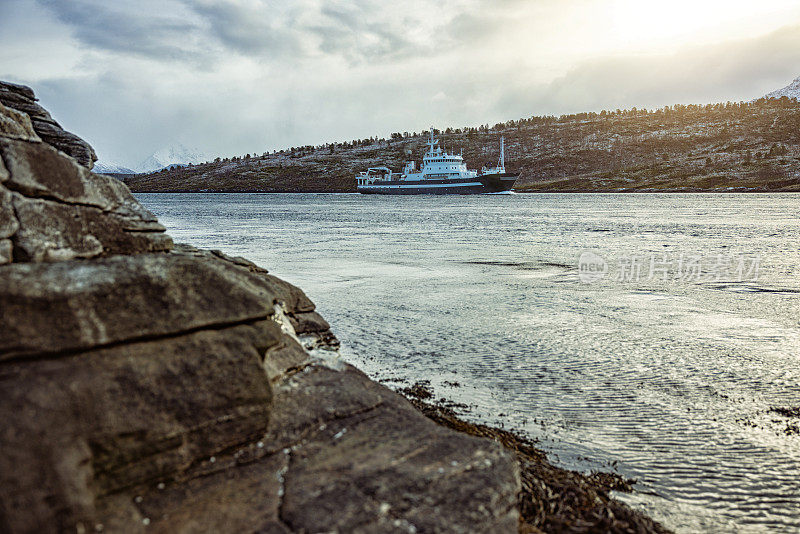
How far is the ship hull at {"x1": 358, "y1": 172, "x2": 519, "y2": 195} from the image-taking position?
112938mm

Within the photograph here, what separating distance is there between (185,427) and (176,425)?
65 millimetres

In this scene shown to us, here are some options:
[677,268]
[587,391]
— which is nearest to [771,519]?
[587,391]

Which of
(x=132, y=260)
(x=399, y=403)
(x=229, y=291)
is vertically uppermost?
(x=132, y=260)

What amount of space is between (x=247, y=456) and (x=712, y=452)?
17.0ft

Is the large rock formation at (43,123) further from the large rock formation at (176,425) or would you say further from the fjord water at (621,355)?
the fjord water at (621,355)

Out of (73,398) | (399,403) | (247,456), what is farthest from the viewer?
(399,403)

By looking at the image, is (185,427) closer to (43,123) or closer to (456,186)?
(43,123)

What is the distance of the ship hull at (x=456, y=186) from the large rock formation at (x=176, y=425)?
110698 mm

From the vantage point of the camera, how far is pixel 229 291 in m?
4.54

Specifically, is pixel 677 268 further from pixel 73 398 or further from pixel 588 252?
pixel 73 398

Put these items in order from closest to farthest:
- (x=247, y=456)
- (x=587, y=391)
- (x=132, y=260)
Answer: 1. (x=247, y=456)
2. (x=132, y=260)
3. (x=587, y=391)

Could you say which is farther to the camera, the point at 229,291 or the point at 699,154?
the point at 699,154

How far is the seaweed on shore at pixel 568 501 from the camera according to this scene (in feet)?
14.1

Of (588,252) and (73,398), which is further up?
(73,398)
